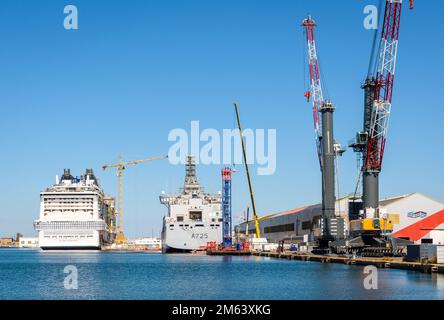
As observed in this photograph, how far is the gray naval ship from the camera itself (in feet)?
550

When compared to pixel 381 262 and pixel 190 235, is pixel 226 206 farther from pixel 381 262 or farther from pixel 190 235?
pixel 381 262

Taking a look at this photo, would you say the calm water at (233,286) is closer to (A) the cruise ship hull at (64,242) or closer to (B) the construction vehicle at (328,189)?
(B) the construction vehicle at (328,189)

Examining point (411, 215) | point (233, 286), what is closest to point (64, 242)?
point (411, 215)

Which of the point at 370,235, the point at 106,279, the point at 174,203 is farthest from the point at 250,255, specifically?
the point at 106,279

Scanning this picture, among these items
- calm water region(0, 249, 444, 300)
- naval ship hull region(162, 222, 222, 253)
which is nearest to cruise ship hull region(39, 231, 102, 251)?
naval ship hull region(162, 222, 222, 253)

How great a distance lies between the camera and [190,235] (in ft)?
550

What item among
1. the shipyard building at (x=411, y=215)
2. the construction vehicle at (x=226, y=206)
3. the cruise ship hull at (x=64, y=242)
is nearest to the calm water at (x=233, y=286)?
the shipyard building at (x=411, y=215)

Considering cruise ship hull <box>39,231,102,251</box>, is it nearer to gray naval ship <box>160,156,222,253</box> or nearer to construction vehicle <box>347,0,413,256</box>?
gray naval ship <box>160,156,222,253</box>

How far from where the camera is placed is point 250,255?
158250mm

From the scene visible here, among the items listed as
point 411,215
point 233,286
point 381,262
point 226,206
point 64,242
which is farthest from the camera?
point 64,242

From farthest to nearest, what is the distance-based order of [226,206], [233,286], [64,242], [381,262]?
1. [64,242]
2. [226,206]
3. [381,262]
4. [233,286]

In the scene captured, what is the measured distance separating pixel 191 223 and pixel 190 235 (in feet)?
9.28
